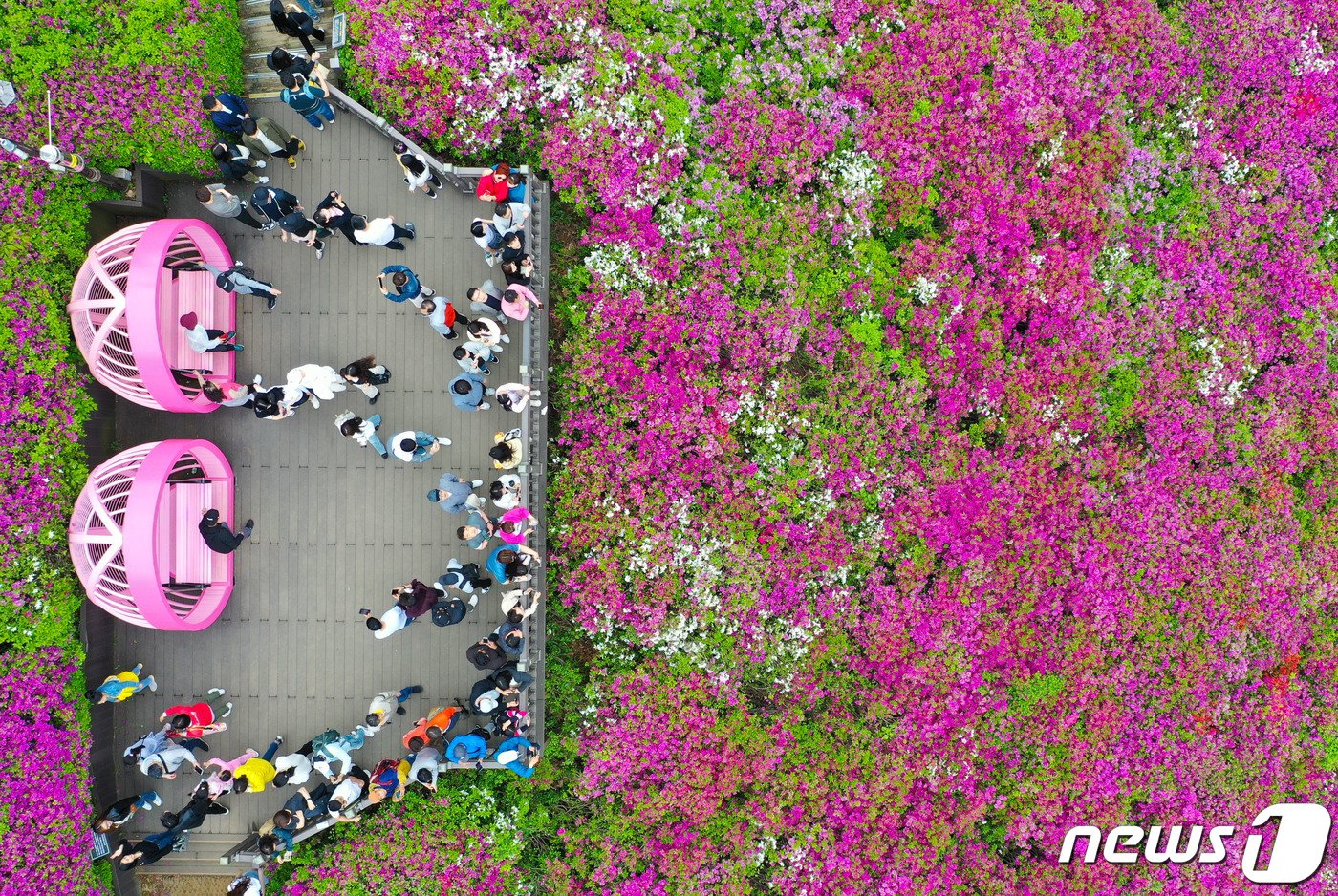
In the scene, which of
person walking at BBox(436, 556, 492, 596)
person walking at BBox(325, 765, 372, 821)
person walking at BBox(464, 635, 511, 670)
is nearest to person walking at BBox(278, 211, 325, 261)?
person walking at BBox(436, 556, 492, 596)

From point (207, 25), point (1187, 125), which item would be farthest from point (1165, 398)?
point (207, 25)

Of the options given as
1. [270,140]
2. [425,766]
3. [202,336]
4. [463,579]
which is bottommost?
[425,766]

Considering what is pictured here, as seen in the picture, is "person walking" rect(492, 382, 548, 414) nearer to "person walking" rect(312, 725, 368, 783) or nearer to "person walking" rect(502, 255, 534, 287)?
"person walking" rect(502, 255, 534, 287)

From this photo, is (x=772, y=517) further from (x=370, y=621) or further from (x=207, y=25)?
(x=207, y=25)

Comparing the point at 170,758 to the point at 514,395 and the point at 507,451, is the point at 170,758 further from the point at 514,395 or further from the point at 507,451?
the point at 514,395

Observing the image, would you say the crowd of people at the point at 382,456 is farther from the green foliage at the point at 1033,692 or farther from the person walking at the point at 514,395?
the green foliage at the point at 1033,692

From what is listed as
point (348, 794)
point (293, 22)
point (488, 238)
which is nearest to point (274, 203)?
point (293, 22)
